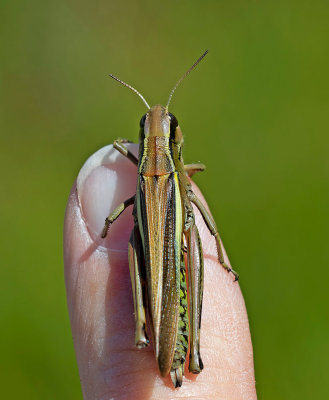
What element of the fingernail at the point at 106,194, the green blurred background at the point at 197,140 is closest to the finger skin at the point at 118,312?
the fingernail at the point at 106,194

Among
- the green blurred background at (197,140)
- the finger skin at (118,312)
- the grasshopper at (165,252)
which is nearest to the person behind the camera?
the grasshopper at (165,252)

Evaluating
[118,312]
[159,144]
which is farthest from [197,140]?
[118,312]

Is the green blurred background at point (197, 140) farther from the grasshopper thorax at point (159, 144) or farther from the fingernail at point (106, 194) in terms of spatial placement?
the grasshopper thorax at point (159, 144)

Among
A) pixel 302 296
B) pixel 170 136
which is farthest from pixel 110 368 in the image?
pixel 302 296

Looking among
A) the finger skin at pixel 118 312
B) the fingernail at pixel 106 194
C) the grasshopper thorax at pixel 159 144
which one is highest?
the grasshopper thorax at pixel 159 144

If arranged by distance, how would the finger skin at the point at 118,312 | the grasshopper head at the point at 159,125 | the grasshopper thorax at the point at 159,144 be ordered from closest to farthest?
the finger skin at the point at 118,312
the grasshopper thorax at the point at 159,144
the grasshopper head at the point at 159,125

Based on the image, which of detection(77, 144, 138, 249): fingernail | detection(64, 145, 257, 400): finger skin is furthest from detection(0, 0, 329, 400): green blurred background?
detection(77, 144, 138, 249): fingernail

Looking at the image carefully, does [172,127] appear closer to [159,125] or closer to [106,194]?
[159,125]

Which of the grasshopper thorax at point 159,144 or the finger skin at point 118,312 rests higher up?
the grasshopper thorax at point 159,144
